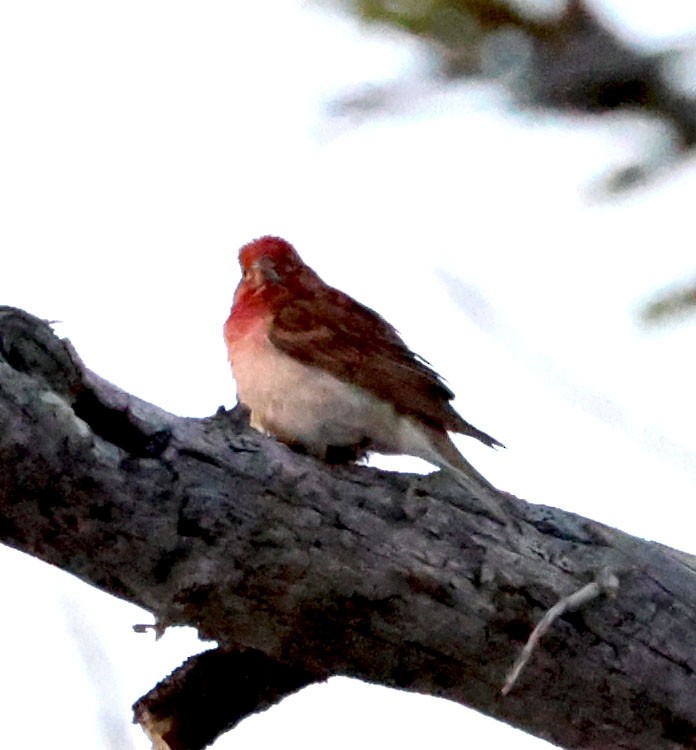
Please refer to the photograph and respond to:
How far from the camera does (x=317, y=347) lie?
437 centimetres

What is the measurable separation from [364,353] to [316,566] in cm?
149

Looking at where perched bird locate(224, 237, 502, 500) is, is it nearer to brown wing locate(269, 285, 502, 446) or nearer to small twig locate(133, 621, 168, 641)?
brown wing locate(269, 285, 502, 446)

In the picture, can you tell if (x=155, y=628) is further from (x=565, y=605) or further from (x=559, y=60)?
(x=559, y=60)

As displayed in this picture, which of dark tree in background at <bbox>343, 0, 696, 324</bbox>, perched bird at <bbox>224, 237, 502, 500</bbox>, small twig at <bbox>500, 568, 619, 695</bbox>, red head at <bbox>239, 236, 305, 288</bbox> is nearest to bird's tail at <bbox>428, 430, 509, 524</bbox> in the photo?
perched bird at <bbox>224, 237, 502, 500</bbox>

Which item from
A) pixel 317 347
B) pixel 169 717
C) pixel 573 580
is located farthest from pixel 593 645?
pixel 317 347

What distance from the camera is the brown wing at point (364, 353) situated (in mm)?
4141

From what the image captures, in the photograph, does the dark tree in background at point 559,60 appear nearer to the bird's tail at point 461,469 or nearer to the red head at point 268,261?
the bird's tail at point 461,469

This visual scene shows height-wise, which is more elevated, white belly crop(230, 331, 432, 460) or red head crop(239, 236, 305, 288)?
red head crop(239, 236, 305, 288)

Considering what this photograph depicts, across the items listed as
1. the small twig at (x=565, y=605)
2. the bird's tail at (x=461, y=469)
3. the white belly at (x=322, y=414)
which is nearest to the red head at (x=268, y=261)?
the white belly at (x=322, y=414)

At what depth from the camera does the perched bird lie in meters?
4.13

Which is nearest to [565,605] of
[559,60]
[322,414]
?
[322,414]

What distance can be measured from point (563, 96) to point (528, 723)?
2.53 metres

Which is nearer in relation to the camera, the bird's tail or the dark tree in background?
the dark tree in background

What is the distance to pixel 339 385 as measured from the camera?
13.8 feet
